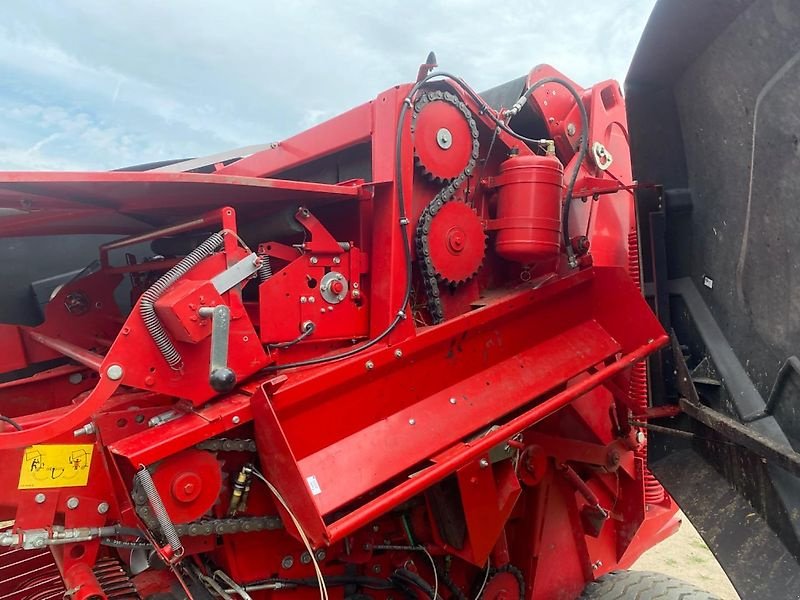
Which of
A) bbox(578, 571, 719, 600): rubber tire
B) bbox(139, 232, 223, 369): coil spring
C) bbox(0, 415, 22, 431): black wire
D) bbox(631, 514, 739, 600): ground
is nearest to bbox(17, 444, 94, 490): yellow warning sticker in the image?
bbox(0, 415, 22, 431): black wire

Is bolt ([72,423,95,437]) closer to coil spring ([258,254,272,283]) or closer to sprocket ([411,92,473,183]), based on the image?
coil spring ([258,254,272,283])

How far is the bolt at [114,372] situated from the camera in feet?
5.49

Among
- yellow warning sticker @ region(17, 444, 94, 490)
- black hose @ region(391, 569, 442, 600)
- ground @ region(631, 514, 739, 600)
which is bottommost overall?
ground @ region(631, 514, 739, 600)

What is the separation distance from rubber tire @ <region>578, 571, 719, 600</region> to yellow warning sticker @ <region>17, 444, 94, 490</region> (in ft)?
8.20

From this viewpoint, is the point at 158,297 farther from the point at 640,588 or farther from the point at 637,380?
the point at 640,588

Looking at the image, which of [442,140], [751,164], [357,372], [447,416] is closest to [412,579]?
[447,416]

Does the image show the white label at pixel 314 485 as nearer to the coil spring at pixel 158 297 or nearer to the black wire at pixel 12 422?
the coil spring at pixel 158 297

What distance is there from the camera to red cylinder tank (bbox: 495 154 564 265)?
2332 millimetres

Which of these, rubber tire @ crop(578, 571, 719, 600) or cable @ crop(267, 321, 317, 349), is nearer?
cable @ crop(267, 321, 317, 349)

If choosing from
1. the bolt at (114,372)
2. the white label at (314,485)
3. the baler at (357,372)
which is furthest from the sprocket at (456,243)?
the bolt at (114,372)

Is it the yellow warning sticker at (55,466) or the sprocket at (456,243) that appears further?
the sprocket at (456,243)

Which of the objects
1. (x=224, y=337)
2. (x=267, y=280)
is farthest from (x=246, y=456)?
(x=267, y=280)

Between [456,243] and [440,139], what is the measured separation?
0.40 meters

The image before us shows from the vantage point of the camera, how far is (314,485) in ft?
6.15
